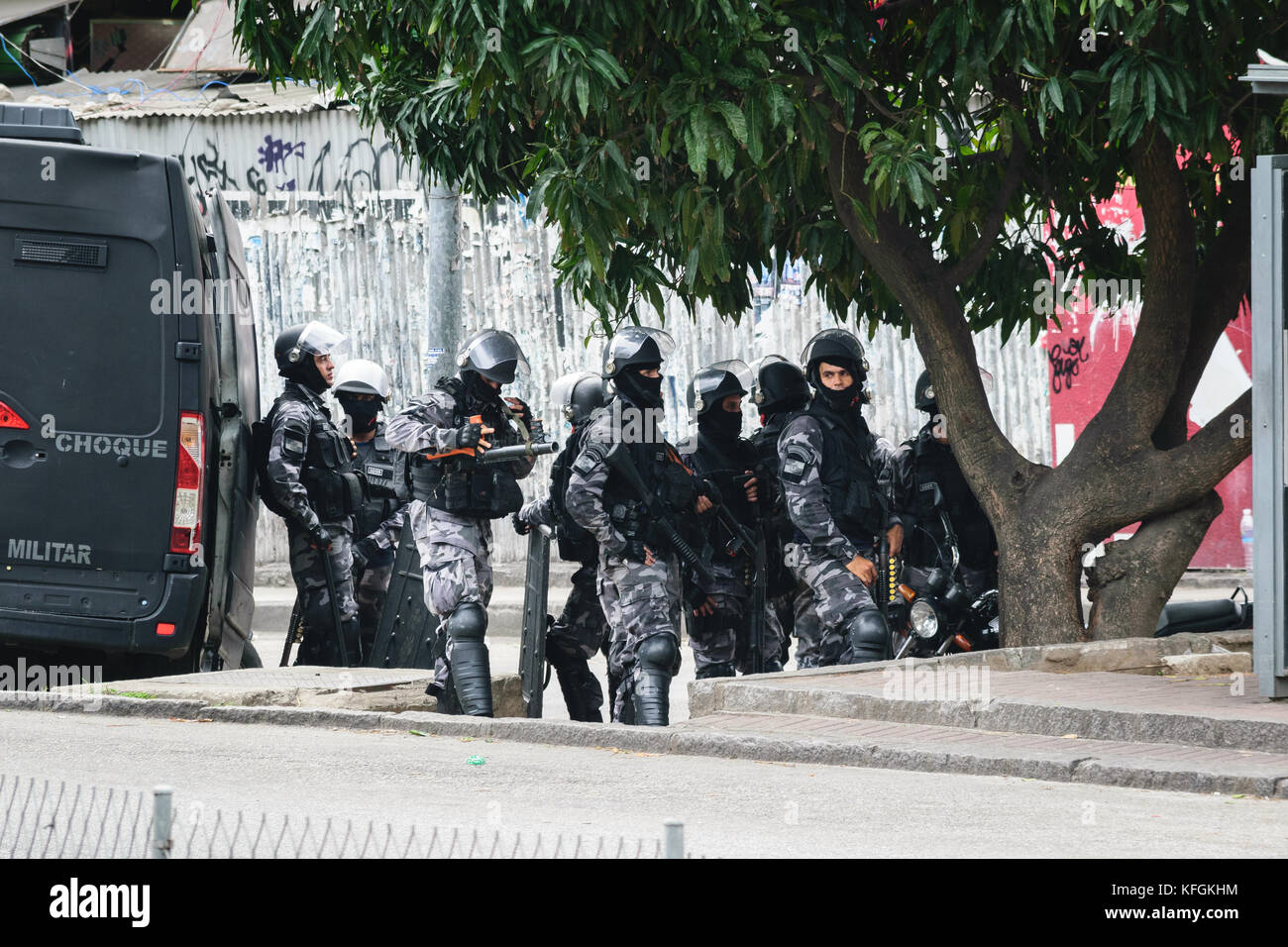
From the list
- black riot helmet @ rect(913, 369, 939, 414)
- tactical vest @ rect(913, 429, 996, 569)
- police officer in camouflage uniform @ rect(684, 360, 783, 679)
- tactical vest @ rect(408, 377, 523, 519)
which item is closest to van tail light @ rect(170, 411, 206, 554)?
tactical vest @ rect(408, 377, 523, 519)

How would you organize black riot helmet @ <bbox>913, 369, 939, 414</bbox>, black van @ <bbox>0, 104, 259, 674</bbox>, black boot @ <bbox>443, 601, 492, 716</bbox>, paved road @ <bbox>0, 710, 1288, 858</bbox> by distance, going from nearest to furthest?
paved road @ <bbox>0, 710, 1288, 858</bbox>, black van @ <bbox>0, 104, 259, 674</bbox>, black boot @ <bbox>443, 601, 492, 716</bbox>, black riot helmet @ <bbox>913, 369, 939, 414</bbox>

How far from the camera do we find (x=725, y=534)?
858cm

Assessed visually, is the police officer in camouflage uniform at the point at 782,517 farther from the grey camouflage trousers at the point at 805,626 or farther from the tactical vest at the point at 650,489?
the tactical vest at the point at 650,489

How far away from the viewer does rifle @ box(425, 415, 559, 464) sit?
8078 mm

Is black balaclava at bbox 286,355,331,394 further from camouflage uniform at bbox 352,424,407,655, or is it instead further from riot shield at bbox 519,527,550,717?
riot shield at bbox 519,527,550,717

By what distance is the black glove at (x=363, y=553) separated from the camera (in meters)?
10.1

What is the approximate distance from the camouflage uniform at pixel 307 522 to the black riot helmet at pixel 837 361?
2602mm

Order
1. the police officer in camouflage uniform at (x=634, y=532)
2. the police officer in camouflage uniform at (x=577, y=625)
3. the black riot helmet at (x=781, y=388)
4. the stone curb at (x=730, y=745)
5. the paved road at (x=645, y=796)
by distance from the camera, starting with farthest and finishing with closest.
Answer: the black riot helmet at (x=781, y=388), the police officer in camouflage uniform at (x=577, y=625), the police officer in camouflage uniform at (x=634, y=532), the stone curb at (x=730, y=745), the paved road at (x=645, y=796)

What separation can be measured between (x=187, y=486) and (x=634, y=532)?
76.3 inches

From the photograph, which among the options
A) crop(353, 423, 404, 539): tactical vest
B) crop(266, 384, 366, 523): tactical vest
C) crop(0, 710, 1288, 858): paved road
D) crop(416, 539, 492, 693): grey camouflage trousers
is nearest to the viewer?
crop(0, 710, 1288, 858): paved road

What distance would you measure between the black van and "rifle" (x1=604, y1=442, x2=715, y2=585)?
180 centimetres

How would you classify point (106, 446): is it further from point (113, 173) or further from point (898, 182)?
point (898, 182)

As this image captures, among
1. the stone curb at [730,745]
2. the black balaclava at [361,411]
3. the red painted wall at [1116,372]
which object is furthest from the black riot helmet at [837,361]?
the red painted wall at [1116,372]

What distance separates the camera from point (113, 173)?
7.55 m
